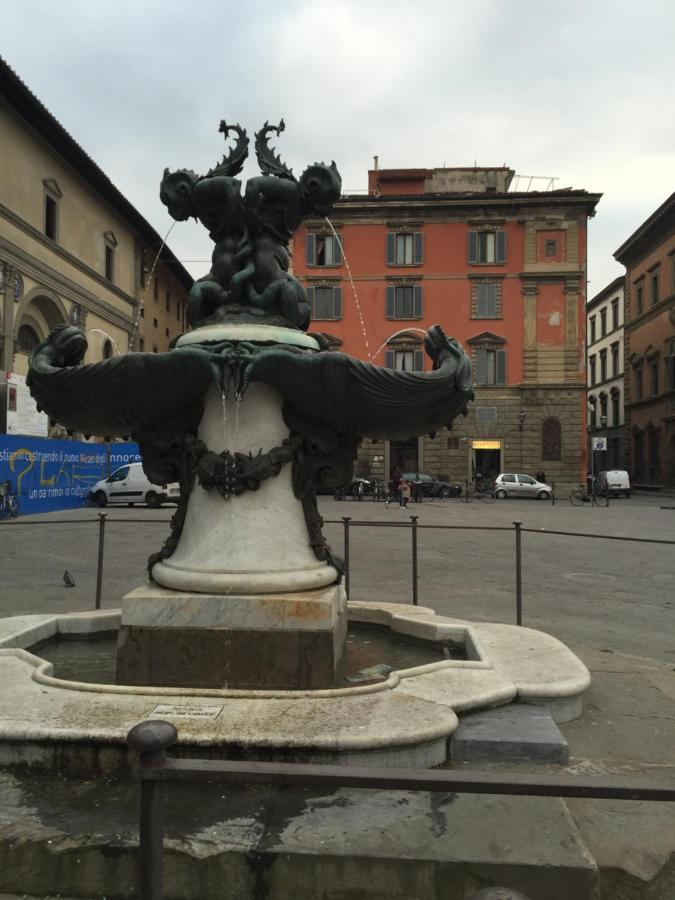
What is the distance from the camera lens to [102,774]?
2.68 meters

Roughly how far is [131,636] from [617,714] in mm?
2505

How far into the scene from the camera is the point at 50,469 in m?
22.6

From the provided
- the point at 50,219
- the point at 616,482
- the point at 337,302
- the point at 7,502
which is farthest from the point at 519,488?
the point at 50,219

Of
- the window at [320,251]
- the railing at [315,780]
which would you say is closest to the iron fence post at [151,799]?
the railing at [315,780]

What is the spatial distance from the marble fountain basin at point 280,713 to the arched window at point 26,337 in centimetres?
2452

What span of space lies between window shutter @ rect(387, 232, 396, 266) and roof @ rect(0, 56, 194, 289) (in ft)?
40.8

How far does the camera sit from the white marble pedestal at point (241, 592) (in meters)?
3.50

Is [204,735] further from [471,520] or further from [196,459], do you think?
[471,520]

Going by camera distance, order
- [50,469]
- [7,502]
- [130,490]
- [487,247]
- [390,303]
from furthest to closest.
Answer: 1. [390,303]
2. [487,247]
3. [130,490]
4. [50,469]
5. [7,502]

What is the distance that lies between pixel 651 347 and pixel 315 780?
49061 millimetres

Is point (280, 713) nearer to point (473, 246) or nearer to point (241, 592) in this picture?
point (241, 592)

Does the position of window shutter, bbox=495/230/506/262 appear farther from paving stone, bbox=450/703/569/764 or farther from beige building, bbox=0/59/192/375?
paving stone, bbox=450/703/569/764

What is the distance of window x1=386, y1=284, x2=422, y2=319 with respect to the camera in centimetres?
3788

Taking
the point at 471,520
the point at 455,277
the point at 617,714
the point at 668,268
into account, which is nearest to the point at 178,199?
the point at 617,714
